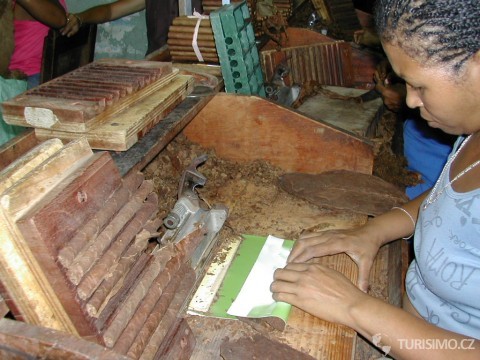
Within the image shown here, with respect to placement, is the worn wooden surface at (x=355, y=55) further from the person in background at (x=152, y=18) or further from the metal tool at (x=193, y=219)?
the metal tool at (x=193, y=219)

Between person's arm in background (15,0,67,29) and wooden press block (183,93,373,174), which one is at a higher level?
person's arm in background (15,0,67,29)

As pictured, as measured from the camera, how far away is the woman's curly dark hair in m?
0.73

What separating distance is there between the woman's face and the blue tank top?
159 mm

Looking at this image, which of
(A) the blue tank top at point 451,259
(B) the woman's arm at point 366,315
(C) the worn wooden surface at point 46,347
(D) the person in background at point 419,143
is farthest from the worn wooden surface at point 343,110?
(C) the worn wooden surface at point 46,347

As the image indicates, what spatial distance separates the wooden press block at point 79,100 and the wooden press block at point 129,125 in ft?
0.05

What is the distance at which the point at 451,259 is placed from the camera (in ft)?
3.04

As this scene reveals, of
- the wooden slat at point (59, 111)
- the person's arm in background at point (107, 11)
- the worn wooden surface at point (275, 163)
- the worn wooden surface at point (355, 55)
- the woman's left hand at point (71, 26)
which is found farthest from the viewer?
the person's arm in background at point (107, 11)

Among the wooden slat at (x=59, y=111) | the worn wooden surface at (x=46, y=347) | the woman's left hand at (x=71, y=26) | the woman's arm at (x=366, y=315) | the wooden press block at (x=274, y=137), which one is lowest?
the woman's arm at (x=366, y=315)

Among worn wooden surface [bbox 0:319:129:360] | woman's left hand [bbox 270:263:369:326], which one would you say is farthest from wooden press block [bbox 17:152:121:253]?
woman's left hand [bbox 270:263:369:326]

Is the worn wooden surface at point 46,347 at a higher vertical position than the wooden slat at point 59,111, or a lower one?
lower

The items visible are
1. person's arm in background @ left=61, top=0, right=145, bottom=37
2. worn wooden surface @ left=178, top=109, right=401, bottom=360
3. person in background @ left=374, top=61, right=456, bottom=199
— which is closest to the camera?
worn wooden surface @ left=178, top=109, right=401, bottom=360

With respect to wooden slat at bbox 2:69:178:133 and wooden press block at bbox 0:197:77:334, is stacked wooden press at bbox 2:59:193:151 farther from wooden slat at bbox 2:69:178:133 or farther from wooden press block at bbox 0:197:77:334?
wooden press block at bbox 0:197:77:334

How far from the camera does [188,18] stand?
69.8 inches

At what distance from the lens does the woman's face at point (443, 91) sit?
2.60 feet
